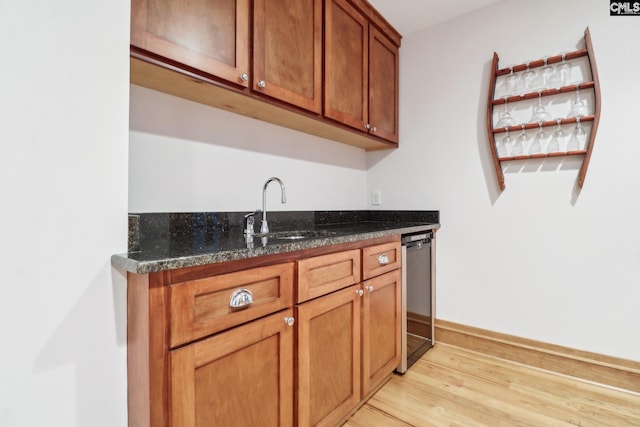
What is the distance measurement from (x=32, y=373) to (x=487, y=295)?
2.33 m

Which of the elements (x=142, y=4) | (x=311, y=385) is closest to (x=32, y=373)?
(x=311, y=385)

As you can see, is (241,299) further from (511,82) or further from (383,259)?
(511,82)

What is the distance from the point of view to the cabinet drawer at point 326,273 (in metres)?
1.15

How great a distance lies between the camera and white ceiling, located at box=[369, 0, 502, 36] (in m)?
2.03

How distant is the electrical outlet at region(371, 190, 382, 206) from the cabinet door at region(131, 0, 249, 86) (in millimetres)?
1570

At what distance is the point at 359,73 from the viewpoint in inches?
78.3

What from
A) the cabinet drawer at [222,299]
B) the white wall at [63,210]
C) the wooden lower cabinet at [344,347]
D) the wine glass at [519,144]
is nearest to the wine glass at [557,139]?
the wine glass at [519,144]

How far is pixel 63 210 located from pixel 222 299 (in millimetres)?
476

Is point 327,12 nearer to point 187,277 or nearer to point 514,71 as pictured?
point 514,71

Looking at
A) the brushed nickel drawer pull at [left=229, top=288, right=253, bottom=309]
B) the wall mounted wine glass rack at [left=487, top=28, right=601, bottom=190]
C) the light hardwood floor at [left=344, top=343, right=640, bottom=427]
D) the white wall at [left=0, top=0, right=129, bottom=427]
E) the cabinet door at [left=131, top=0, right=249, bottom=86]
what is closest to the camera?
the white wall at [left=0, top=0, right=129, bottom=427]

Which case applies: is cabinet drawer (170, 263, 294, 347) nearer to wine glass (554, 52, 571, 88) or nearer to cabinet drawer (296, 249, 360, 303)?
cabinet drawer (296, 249, 360, 303)

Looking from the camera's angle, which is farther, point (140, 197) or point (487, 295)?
point (487, 295)

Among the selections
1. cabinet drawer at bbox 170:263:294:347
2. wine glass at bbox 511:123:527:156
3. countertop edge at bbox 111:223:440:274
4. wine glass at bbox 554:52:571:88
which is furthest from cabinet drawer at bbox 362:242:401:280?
wine glass at bbox 554:52:571:88

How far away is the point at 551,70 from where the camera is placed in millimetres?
1870
